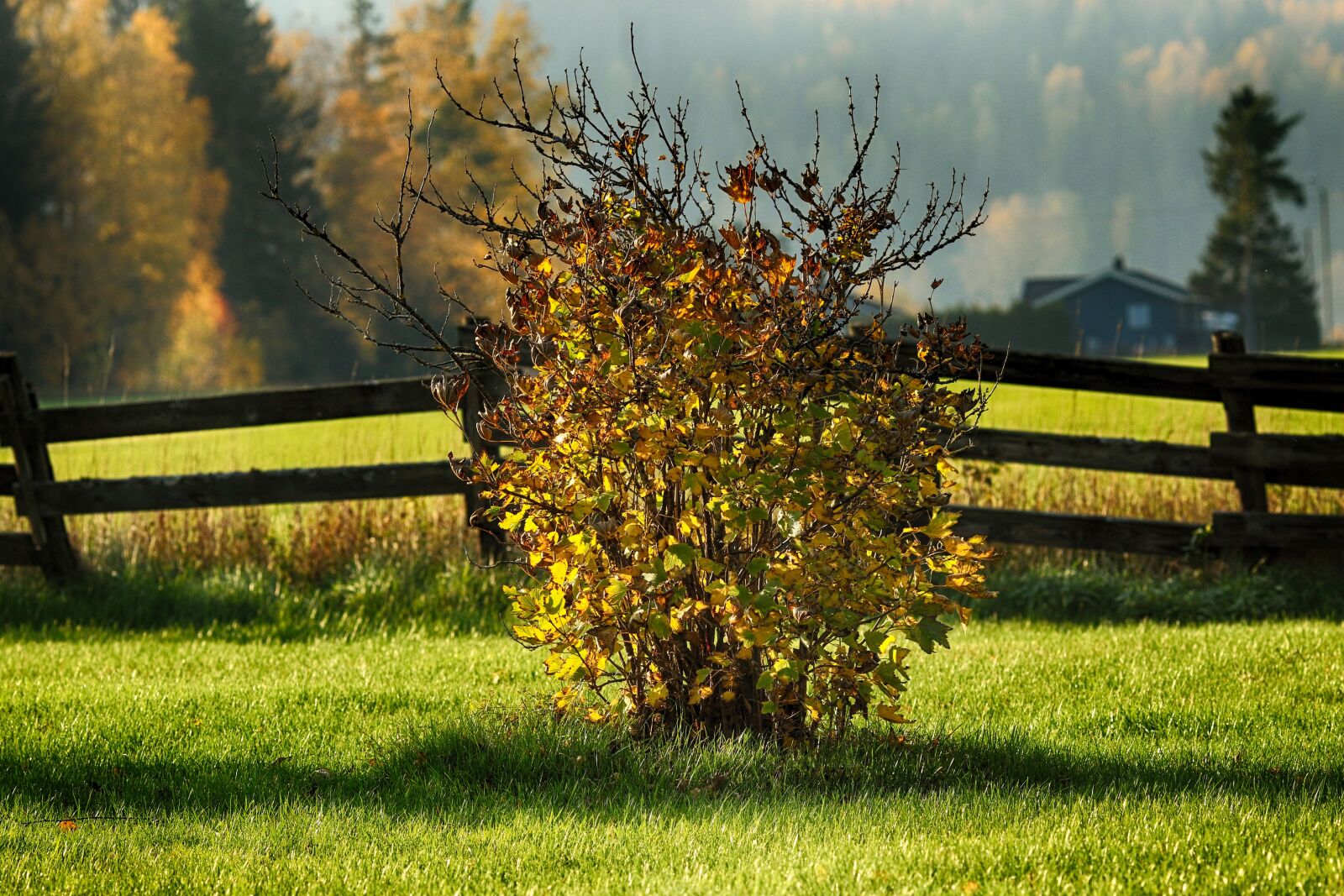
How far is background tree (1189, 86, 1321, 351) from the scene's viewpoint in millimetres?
70125

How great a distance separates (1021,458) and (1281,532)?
176 centimetres

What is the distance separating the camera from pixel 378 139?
50.3m

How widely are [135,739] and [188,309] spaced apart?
4604cm

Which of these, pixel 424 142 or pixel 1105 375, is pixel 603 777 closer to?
pixel 1105 375

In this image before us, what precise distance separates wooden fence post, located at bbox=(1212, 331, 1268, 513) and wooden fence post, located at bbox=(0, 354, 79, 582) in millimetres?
7770

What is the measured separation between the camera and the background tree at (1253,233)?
70125 mm

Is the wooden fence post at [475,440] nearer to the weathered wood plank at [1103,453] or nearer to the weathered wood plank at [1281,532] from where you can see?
the weathered wood plank at [1103,453]

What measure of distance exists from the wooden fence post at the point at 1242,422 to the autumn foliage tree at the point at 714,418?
4831 millimetres

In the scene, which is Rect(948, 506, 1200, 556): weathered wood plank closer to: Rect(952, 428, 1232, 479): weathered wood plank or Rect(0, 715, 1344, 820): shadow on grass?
Rect(952, 428, 1232, 479): weathered wood plank

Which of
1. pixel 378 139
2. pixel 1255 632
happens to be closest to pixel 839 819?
pixel 1255 632

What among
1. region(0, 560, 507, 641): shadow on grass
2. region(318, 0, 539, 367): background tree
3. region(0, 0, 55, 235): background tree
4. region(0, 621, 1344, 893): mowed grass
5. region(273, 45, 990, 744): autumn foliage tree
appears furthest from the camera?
region(318, 0, 539, 367): background tree

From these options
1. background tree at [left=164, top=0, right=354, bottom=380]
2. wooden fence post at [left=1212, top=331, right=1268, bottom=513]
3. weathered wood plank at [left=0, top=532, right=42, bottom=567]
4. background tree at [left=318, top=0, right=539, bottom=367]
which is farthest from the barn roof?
weathered wood plank at [left=0, top=532, right=42, bottom=567]

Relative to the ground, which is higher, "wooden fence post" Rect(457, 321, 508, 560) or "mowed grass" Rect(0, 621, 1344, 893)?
"wooden fence post" Rect(457, 321, 508, 560)

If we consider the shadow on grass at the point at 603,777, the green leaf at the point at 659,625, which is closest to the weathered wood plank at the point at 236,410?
the shadow on grass at the point at 603,777
